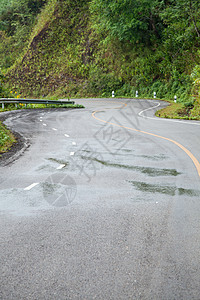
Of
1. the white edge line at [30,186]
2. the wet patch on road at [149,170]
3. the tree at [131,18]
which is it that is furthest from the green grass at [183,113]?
the tree at [131,18]

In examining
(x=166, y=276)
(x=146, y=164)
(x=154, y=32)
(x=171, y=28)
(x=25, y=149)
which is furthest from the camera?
(x=154, y=32)

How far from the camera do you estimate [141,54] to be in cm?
4672

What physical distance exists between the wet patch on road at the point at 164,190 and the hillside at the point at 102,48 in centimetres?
1755

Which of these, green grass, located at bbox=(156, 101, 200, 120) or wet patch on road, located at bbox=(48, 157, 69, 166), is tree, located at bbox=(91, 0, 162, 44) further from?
wet patch on road, located at bbox=(48, 157, 69, 166)

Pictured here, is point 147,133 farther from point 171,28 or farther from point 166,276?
point 171,28

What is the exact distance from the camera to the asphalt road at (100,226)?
335 cm

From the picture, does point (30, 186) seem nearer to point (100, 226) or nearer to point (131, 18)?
point (100, 226)

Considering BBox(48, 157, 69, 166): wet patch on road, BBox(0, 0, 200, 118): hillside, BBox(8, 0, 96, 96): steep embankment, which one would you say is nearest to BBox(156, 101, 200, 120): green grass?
BBox(0, 0, 200, 118): hillside

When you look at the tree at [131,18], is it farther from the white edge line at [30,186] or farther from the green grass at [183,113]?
the white edge line at [30,186]

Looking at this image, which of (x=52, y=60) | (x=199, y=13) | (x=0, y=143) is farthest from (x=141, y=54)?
(x=0, y=143)

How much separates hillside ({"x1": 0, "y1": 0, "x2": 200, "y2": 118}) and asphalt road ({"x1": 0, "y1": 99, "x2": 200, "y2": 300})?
1658 centimetres

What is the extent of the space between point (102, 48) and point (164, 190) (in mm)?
50819

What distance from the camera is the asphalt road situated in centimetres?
335

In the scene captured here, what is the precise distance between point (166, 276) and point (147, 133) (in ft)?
38.2
